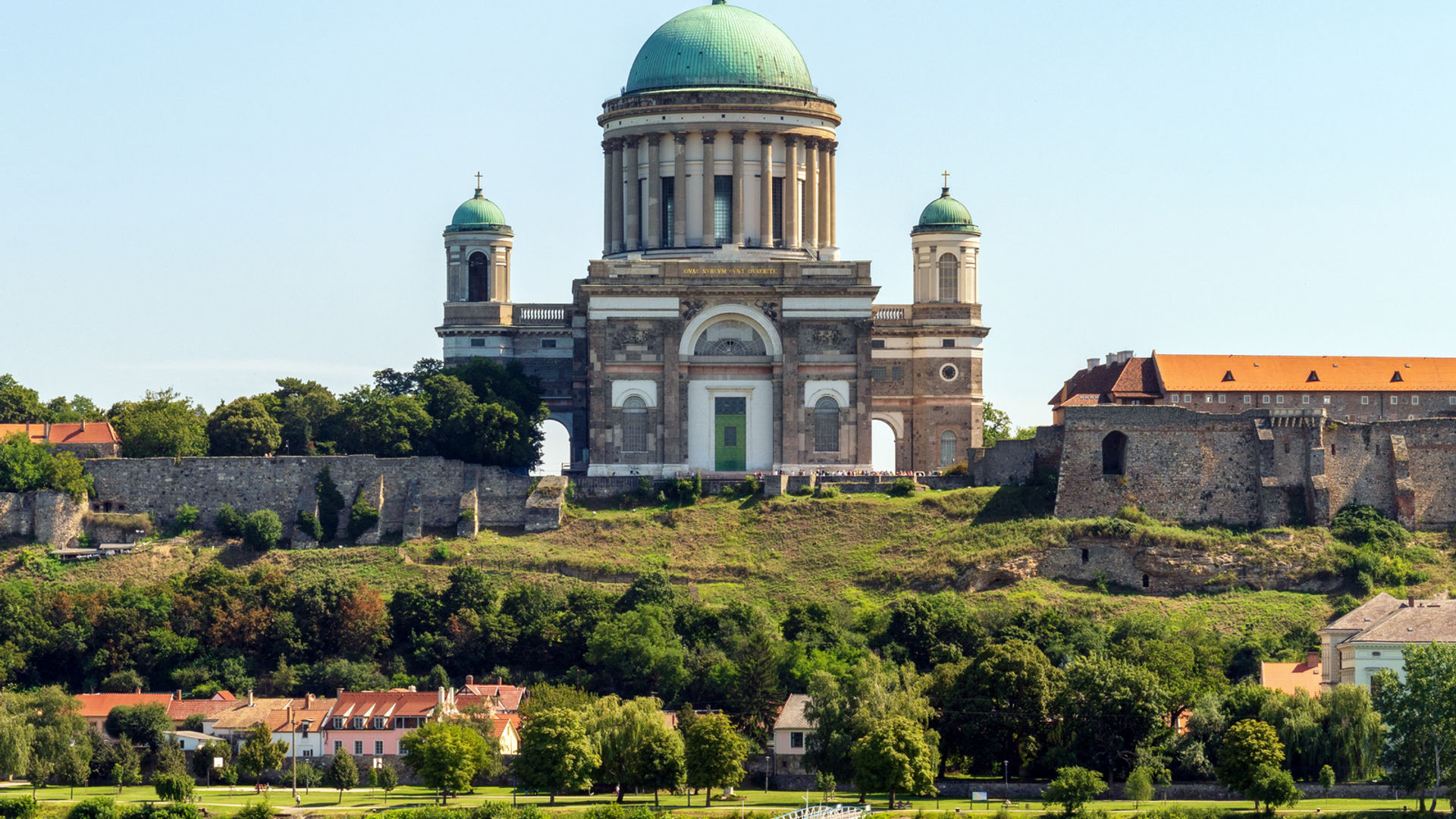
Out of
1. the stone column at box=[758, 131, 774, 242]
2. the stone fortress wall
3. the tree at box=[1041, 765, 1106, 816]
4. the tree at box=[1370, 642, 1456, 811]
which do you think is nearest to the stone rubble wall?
the stone column at box=[758, 131, 774, 242]

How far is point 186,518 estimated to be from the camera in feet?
303

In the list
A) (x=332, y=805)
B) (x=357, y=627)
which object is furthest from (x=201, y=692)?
(x=332, y=805)

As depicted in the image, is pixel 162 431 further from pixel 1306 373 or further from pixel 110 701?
pixel 1306 373

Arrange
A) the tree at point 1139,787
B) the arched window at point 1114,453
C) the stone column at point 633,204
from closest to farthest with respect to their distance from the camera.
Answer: the tree at point 1139,787
the arched window at point 1114,453
the stone column at point 633,204

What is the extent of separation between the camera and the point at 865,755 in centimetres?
7400

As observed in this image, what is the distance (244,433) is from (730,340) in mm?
15517

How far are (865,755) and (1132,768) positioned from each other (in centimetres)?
655

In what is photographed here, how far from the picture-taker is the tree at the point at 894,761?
2894 inches

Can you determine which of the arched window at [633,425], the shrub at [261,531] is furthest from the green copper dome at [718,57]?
the shrub at [261,531]

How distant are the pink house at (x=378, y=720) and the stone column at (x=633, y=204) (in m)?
24.5

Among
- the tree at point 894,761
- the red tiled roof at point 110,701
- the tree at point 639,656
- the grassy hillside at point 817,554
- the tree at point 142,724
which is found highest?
the grassy hillside at point 817,554

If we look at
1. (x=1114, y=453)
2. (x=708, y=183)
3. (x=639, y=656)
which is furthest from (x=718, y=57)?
(x=639, y=656)

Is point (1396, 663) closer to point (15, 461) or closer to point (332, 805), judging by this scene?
point (332, 805)

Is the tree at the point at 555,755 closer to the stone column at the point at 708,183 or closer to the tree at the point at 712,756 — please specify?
the tree at the point at 712,756
